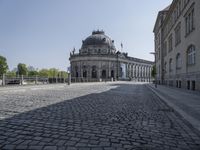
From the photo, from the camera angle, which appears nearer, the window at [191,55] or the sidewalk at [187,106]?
the sidewalk at [187,106]

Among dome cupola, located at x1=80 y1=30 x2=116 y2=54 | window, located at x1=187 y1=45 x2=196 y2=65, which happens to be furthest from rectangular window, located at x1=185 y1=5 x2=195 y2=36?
dome cupola, located at x1=80 y1=30 x2=116 y2=54

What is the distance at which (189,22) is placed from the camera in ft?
74.3

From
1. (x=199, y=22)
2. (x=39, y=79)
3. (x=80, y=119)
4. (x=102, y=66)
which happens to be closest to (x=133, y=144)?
(x=80, y=119)

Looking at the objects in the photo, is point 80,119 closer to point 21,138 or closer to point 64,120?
point 64,120

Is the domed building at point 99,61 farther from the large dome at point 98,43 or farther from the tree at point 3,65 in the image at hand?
the tree at point 3,65

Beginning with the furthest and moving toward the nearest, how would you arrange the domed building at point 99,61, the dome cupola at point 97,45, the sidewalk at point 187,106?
the dome cupola at point 97,45
the domed building at point 99,61
the sidewalk at point 187,106

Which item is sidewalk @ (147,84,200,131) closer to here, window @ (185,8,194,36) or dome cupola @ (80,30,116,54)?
window @ (185,8,194,36)

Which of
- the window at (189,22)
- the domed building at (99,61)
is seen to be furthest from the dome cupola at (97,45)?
the window at (189,22)

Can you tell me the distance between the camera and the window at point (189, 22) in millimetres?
21469

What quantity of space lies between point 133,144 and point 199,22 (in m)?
17.3

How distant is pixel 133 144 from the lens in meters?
4.45

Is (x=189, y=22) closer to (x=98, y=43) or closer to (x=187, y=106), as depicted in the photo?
(x=187, y=106)

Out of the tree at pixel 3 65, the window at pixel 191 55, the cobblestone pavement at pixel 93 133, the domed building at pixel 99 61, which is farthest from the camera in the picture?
the domed building at pixel 99 61

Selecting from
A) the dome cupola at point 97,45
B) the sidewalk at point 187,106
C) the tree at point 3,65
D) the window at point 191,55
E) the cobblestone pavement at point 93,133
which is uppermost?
the dome cupola at point 97,45
